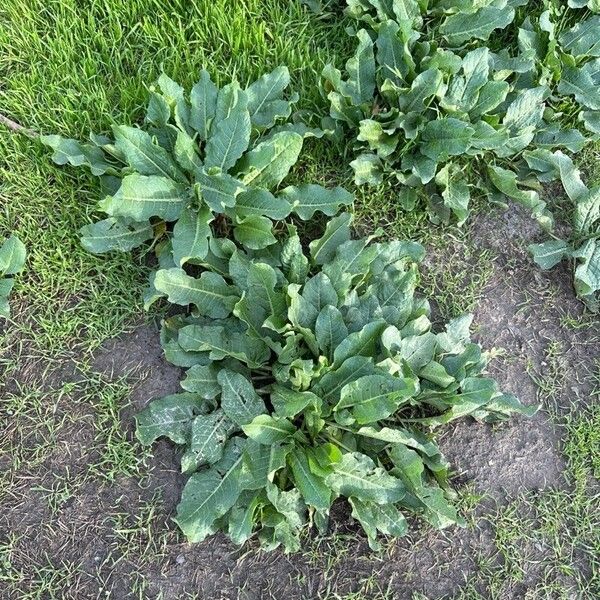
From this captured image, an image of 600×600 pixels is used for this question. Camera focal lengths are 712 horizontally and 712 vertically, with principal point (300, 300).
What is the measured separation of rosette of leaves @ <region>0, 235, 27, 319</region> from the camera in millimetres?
2832

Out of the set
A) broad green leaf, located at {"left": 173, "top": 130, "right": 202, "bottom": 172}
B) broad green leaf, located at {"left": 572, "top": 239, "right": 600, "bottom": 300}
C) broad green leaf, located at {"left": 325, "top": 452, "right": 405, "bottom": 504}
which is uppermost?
broad green leaf, located at {"left": 173, "top": 130, "right": 202, "bottom": 172}

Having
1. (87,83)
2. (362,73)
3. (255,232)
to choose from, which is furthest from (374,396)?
(87,83)

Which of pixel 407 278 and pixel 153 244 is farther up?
pixel 153 244

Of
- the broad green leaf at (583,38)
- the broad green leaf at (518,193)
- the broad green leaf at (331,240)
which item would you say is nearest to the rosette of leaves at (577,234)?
the broad green leaf at (518,193)

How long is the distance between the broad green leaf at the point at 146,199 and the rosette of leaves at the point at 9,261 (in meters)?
0.45

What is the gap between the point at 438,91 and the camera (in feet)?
9.93

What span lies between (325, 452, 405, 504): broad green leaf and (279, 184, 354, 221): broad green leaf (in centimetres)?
101

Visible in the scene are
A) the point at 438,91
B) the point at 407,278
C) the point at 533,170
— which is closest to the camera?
the point at 407,278

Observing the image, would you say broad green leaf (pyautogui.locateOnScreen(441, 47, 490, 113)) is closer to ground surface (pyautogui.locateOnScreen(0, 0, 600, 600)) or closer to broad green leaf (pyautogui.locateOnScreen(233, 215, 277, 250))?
ground surface (pyautogui.locateOnScreen(0, 0, 600, 600))

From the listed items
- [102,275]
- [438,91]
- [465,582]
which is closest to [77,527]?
[102,275]

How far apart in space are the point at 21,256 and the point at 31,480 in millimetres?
882

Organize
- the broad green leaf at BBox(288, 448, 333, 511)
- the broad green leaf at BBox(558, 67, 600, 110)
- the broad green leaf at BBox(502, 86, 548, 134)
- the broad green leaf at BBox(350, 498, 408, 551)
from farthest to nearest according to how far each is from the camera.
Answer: the broad green leaf at BBox(558, 67, 600, 110) < the broad green leaf at BBox(502, 86, 548, 134) < the broad green leaf at BBox(350, 498, 408, 551) < the broad green leaf at BBox(288, 448, 333, 511)

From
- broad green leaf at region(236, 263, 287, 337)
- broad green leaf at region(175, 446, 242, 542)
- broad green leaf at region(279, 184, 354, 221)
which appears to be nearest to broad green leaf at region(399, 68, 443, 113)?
broad green leaf at region(279, 184, 354, 221)

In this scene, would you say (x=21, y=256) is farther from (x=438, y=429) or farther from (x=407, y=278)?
(x=438, y=429)
